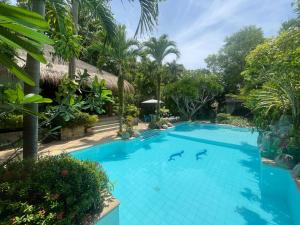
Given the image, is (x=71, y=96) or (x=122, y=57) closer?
(x=71, y=96)

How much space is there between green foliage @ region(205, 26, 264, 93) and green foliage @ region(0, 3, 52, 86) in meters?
27.3

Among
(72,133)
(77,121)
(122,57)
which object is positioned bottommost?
(72,133)

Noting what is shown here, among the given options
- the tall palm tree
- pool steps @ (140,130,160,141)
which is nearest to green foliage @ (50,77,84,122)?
the tall palm tree

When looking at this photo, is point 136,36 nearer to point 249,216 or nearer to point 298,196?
point 249,216

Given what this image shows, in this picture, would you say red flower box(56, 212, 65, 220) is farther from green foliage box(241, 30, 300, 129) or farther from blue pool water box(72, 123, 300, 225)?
green foliage box(241, 30, 300, 129)

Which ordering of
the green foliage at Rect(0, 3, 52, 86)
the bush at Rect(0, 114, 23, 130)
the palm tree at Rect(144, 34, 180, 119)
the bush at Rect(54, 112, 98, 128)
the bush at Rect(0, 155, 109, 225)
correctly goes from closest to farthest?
the green foliage at Rect(0, 3, 52, 86) → the bush at Rect(0, 155, 109, 225) → the bush at Rect(0, 114, 23, 130) → the bush at Rect(54, 112, 98, 128) → the palm tree at Rect(144, 34, 180, 119)

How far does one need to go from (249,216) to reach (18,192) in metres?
4.96

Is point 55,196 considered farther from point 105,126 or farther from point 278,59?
point 105,126

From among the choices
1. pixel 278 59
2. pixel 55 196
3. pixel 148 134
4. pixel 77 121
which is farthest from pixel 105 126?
pixel 55 196

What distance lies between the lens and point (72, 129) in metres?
11.0

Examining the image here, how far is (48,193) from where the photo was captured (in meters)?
2.69

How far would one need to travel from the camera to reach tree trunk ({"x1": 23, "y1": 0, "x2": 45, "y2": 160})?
345 cm

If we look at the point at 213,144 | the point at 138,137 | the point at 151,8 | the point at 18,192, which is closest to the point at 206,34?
the point at 213,144

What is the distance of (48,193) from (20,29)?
2.53 meters
